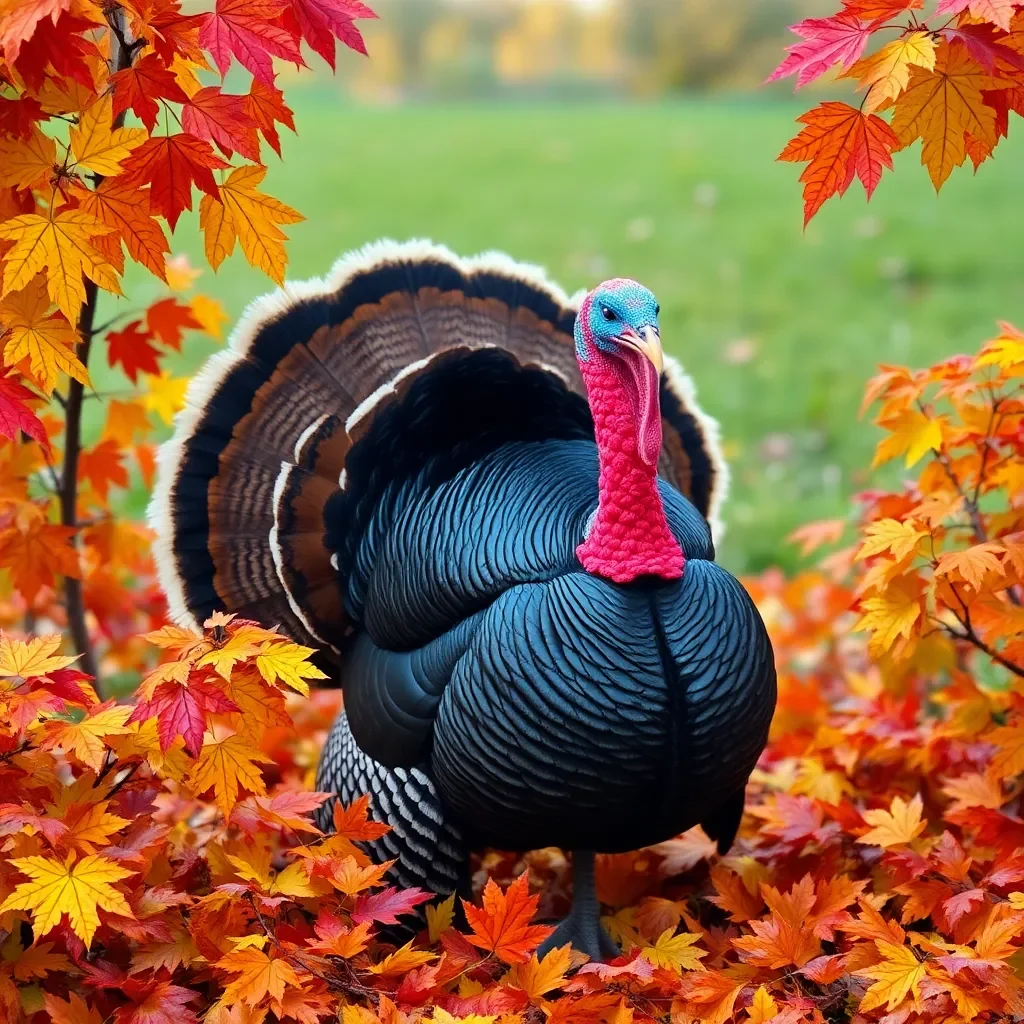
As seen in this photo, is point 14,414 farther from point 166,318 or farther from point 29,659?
point 166,318

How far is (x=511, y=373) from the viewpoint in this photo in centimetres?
283

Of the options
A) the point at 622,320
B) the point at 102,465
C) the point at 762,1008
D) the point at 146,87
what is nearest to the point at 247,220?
the point at 146,87

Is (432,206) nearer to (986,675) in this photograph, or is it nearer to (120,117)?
(986,675)

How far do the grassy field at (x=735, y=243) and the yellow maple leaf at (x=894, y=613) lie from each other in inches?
89.9

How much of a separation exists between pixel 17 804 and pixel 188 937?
0.41 meters

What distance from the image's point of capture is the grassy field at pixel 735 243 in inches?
237

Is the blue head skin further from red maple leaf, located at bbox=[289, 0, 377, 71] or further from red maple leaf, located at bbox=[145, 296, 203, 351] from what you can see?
red maple leaf, located at bbox=[145, 296, 203, 351]

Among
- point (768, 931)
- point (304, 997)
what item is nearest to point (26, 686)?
point (304, 997)

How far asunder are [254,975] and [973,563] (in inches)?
Result: 63.9

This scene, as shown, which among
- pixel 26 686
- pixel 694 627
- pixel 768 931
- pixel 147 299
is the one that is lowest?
pixel 768 931

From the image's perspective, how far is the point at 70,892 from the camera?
2.03 meters

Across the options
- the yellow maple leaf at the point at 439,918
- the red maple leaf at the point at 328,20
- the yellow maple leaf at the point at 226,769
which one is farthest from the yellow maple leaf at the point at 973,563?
the red maple leaf at the point at 328,20

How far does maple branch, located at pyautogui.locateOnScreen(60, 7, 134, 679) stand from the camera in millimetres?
2322

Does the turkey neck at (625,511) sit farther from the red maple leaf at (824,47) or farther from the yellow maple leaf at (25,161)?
the yellow maple leaf at (25,161)
